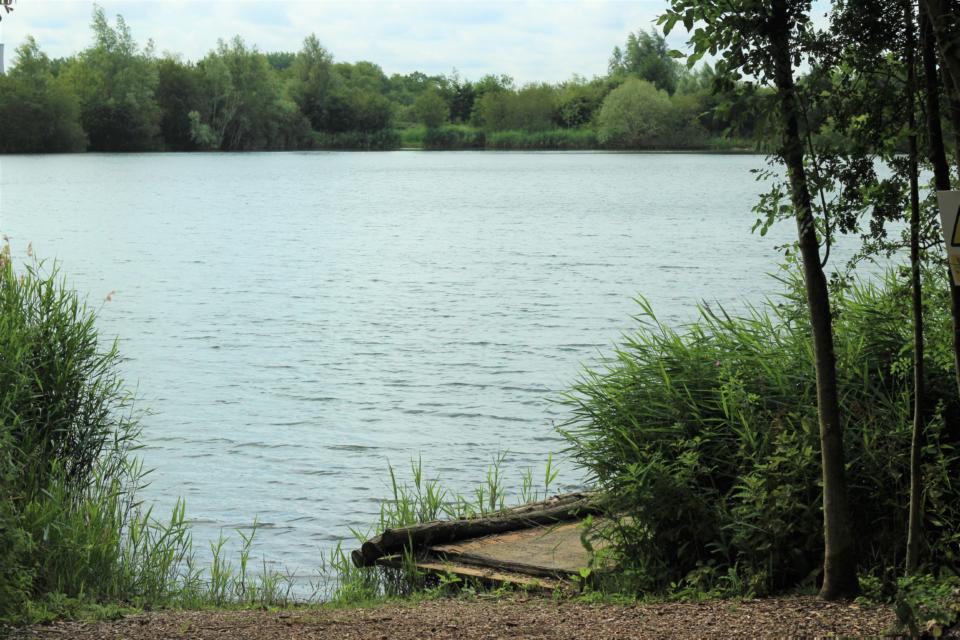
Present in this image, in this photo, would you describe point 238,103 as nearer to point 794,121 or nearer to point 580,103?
point 580,103

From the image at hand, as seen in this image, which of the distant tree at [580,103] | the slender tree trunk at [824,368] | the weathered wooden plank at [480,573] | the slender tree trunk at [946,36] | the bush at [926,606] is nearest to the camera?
the slender tree trunk at [946,36]

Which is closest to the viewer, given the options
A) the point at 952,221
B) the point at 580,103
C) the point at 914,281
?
the point at 952,221

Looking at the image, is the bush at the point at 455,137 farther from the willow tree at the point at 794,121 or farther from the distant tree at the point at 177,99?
the willow tree at the point at 794,121

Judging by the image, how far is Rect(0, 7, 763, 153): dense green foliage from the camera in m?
120

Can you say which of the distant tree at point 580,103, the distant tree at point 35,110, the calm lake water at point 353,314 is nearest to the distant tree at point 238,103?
the distant tree at point 35,110

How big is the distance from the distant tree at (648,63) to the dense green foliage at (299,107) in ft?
0.66

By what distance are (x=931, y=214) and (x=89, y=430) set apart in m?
7.43

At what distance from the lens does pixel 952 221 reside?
14.0 feet

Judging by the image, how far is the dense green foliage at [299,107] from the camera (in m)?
120

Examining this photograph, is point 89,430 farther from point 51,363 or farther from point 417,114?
point 417,114

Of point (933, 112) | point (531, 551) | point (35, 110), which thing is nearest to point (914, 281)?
point (933, 112)

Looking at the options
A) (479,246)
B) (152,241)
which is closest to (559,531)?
(479,246)

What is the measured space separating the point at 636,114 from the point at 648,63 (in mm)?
25632

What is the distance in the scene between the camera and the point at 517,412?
49.8 ft
